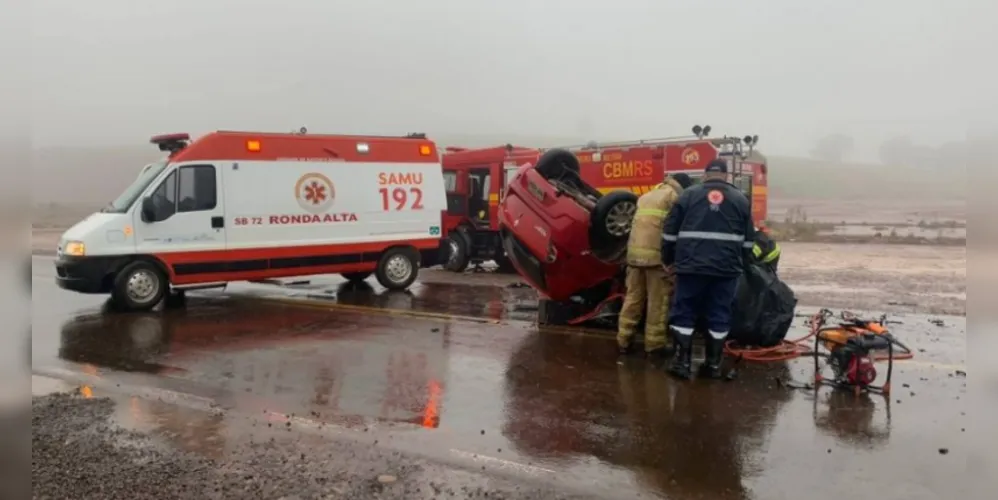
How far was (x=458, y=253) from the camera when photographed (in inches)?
660

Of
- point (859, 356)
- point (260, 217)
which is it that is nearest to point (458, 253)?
point (260, 217)

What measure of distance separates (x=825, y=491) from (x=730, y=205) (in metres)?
2.73

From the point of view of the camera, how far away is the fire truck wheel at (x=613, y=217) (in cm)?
740

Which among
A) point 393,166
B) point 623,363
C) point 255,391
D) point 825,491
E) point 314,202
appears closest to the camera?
point 825,491

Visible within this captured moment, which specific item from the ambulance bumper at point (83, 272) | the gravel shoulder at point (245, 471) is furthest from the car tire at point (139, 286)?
the gravel shoulder at point (245, 471)

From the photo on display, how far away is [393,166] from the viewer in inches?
477

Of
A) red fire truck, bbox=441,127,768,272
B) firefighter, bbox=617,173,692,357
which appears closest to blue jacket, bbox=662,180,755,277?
firefighter, bbox=617,173,692,357

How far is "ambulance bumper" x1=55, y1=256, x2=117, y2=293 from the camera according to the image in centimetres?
962

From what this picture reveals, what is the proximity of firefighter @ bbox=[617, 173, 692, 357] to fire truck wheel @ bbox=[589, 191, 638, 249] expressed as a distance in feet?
1.55

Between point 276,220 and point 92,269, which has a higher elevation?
point 276,220

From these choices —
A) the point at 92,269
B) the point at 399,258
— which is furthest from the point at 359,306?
the point at 92,269

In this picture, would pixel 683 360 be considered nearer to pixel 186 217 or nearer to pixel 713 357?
pixel 713 357

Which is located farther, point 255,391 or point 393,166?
point 393,166

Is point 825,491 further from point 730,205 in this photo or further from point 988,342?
point 730,205
